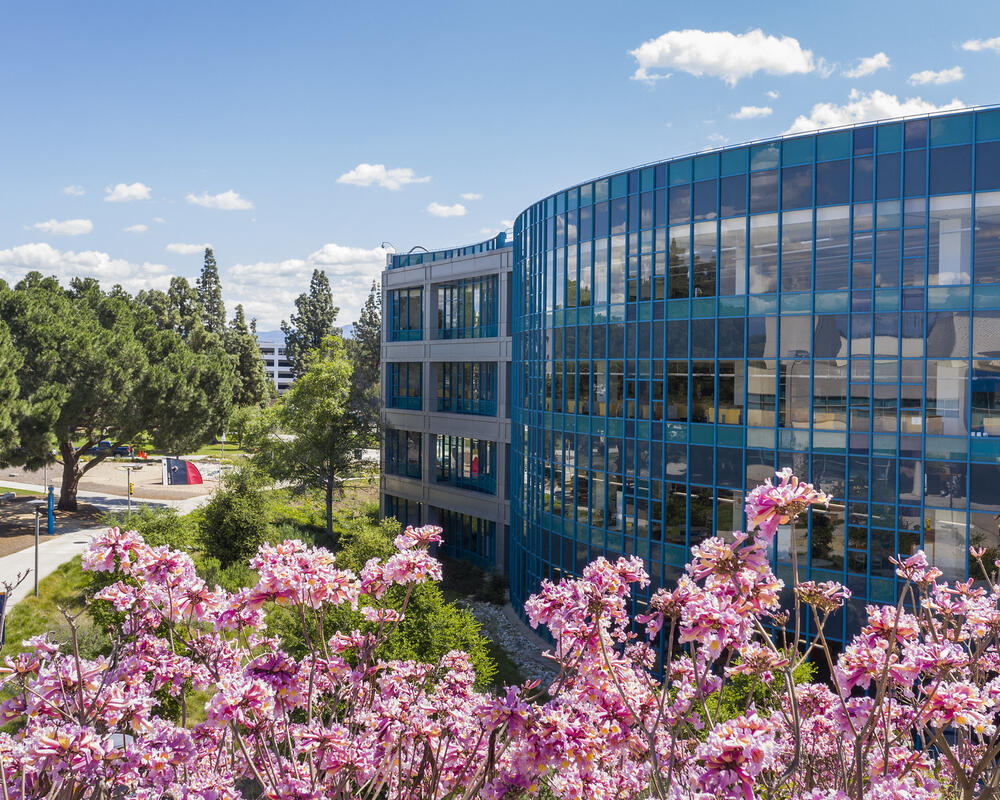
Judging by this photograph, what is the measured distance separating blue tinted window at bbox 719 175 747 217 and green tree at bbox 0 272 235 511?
86.0 ft

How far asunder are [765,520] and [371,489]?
50.4 metres

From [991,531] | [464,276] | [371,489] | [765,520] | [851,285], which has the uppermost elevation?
[464,276]

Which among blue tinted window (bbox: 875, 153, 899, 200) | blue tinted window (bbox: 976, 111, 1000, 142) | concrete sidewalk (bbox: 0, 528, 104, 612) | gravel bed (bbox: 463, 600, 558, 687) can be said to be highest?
blue tinted window (bbox: 976, 111, 1000, 142)

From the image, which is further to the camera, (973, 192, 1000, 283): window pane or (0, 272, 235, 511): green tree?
(0, 272, 235, 511): green tree

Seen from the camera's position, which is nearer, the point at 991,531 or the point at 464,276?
the point at 991,531

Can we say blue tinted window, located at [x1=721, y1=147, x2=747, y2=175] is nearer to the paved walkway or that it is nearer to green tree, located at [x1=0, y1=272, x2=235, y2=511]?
the paved walkway

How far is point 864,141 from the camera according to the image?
724 inches

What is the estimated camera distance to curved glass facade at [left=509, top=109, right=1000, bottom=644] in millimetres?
17469

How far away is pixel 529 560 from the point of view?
2695 centimetres

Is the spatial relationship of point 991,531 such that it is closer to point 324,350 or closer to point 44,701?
point 44,701

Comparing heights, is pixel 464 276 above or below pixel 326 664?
above

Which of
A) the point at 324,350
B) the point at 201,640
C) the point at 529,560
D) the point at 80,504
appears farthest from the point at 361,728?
the point at 80,504

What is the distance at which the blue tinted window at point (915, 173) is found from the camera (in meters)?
17.8

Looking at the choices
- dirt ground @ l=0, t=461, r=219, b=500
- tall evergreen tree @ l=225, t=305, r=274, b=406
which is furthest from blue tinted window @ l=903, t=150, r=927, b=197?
tall evergreen tree @ l=225, t=305, r=274, b=406
